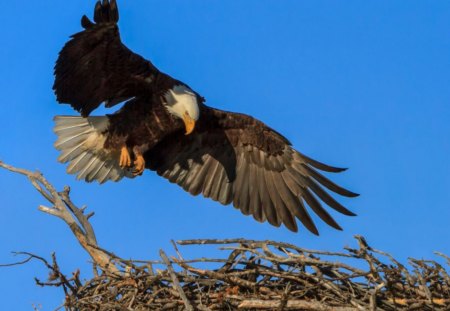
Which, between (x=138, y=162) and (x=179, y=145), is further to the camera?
(x=179, y=145)

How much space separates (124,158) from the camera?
8.95 metres

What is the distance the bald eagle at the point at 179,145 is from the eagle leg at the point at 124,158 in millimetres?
12

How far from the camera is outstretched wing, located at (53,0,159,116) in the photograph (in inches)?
306

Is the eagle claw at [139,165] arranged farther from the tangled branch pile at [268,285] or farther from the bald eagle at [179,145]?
the tangled branch pile at [268,285]

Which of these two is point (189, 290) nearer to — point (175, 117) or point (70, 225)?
point (70, 225)

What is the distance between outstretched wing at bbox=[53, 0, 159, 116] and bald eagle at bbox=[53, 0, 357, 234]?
0.01 meters

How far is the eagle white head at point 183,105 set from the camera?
8.72m

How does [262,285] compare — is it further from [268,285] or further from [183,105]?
[183,105]

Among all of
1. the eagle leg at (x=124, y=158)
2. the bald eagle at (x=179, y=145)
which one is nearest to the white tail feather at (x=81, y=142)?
the bald eagle at (x=179, y=145)

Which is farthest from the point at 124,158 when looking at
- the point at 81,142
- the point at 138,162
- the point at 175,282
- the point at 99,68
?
the point at 175,282

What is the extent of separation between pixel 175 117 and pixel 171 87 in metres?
0.30

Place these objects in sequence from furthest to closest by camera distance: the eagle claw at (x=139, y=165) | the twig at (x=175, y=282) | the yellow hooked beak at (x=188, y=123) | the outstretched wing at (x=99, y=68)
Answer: the eagle claw at (x=139, y=165)
the yellow hooked beak at (x=188, y=123)
the outstretched wing at (x=99, y=68)
the twig at (x=175, y=282)

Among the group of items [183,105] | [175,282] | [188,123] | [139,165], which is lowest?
[175,282]

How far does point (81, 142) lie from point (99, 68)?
114 cm
